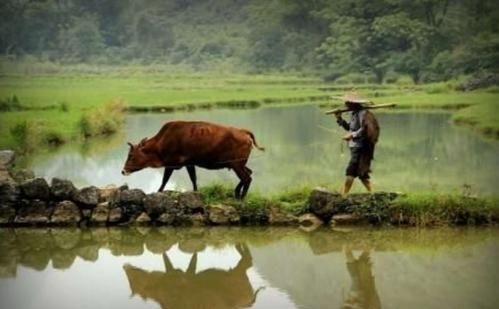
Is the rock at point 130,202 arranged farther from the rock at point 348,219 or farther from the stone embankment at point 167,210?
the rock at point 348,219

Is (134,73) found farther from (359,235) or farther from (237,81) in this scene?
(359,235)

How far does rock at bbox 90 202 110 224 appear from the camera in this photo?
22.3 ft

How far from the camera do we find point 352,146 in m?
7.05

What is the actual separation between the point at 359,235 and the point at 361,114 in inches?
42.8

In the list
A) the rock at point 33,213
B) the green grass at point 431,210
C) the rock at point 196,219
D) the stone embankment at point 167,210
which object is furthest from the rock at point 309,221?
the rock at point 33,213

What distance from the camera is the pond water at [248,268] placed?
4.90m

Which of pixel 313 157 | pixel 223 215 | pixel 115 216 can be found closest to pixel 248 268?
pixel 223 215

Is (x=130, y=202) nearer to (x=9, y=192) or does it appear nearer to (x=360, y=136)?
(x=9, y=192)

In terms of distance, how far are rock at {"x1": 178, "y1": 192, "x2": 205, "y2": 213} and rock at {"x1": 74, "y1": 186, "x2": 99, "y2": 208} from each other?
683 mm

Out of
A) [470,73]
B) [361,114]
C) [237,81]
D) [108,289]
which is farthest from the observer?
[237,81]

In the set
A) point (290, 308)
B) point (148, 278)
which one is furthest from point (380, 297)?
point (148, 278)

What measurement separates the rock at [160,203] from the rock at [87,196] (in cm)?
41

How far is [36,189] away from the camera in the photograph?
6.71m

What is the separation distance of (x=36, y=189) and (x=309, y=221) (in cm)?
222
